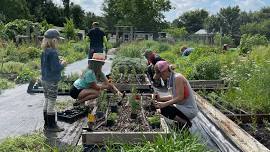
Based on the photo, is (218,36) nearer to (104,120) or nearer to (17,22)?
(17,22)

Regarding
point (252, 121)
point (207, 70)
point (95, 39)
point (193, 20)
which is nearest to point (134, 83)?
point (207, 70)

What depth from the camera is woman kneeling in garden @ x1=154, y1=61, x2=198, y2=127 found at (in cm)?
576

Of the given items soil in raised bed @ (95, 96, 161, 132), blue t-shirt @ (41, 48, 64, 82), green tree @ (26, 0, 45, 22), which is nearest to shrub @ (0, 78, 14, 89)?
soil in raised bed @ (95, 96, 161, 132)

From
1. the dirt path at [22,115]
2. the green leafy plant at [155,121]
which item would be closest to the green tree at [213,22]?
the dirt path at [22,115]

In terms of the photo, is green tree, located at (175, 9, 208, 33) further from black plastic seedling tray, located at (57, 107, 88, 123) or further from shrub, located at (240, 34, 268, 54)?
black plastic seedling tray, located at (57, 107, 88, 123)

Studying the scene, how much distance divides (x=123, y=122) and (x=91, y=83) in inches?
70.1

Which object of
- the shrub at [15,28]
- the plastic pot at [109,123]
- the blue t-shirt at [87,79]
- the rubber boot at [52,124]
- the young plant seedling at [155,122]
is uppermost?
the shrub at [15,28]

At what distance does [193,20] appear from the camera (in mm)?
96125

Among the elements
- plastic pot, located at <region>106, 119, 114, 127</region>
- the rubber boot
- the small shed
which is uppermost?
the small shed

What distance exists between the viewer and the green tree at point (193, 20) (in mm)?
95375

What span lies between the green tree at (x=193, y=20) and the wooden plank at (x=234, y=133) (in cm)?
8880

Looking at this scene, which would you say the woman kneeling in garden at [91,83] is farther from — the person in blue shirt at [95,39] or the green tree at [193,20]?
the green tree at [193,20]

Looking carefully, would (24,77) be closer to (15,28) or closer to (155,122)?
(155,122)

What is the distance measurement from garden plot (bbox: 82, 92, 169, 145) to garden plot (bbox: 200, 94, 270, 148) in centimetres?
126
